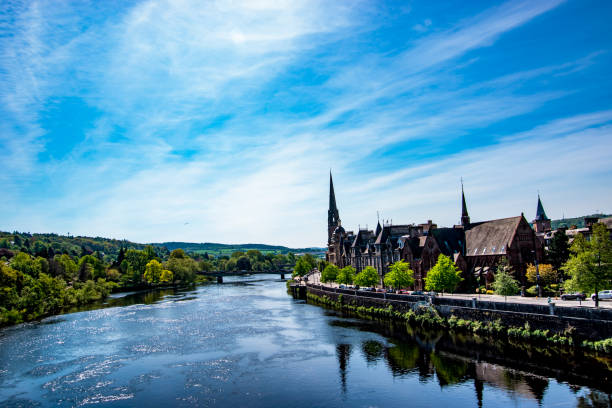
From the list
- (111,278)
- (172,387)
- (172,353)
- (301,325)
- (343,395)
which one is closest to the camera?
(343,395)

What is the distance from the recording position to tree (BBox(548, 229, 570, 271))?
6212cm

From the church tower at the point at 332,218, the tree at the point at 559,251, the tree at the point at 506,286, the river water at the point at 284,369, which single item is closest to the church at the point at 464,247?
the tree at the point at 559,251

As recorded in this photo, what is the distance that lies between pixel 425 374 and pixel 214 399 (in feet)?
57.7

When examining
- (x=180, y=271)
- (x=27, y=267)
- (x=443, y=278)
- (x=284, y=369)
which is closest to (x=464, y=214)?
(x=443, y=278)

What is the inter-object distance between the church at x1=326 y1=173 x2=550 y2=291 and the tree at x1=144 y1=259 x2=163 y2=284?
8003 centimetres

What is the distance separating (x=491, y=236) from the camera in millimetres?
72000

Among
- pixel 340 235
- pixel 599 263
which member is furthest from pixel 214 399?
pixel 340 235

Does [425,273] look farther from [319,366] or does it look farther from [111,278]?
[111,278]

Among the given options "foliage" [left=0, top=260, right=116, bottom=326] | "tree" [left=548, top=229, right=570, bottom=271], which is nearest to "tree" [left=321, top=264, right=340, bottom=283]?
"tree" [left=548, top=229, right=570, bottom=271]

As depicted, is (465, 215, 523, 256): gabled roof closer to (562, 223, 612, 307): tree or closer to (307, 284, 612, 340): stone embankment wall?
(307, 284, 612, 340): stone embankment wall

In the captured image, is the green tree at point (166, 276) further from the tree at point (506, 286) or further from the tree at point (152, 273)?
the tree at point (506, 286)

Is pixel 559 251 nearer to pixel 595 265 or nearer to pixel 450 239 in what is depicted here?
pixel 450 239

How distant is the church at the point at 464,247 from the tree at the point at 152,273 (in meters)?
80.0

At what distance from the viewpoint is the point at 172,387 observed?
34.7 metres
